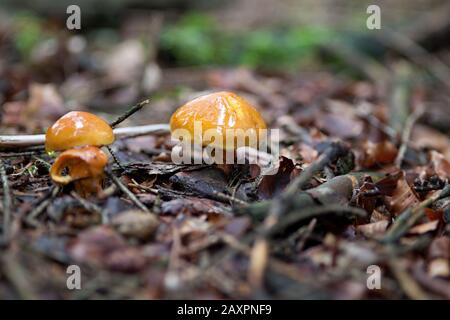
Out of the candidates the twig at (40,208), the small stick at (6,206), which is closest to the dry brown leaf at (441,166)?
the twig at (40,208)

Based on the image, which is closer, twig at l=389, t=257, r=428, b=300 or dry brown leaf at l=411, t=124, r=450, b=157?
twig at l=389, t=257, r=428, b=300

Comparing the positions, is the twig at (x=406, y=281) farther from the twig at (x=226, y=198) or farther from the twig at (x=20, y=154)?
the twig at (x=20, y=154)

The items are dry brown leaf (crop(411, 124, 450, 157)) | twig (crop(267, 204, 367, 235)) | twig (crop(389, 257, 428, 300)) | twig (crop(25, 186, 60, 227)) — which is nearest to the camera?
twig (crop(389, 257, 428, 300))

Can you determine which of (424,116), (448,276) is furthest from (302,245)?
(424,116)

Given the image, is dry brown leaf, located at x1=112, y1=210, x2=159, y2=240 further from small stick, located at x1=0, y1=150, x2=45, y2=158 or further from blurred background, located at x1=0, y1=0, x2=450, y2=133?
blurred background, located at x1=0, y1=0, x2=450, y2=133

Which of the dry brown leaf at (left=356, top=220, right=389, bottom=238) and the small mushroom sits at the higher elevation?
the small mushroom

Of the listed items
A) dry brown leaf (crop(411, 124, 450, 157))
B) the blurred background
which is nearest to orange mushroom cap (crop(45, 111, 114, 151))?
the blurred background

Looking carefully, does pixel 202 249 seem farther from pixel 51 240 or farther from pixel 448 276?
pixel 448 276

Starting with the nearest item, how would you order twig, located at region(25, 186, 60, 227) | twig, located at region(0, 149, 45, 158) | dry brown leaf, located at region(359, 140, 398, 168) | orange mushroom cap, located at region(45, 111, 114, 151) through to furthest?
twig, located at region(25, 186, 60, 227) → orange mushroom cap, located at region(45, 111, 114, 151) → twig, located at region(0, 149, 45, 158) → dry brown leaf, located at region(359, 140, 398, 168)
